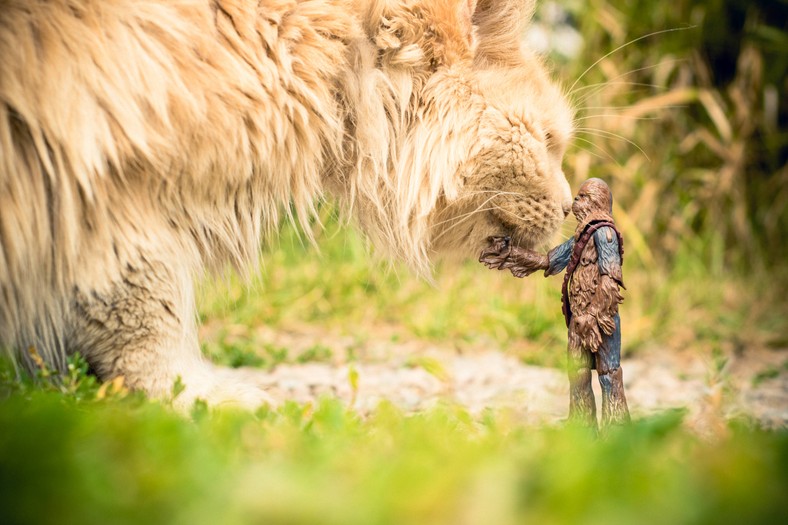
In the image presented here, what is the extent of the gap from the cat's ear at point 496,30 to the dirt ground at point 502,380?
114cm

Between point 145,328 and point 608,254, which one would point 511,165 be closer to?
point 608,254

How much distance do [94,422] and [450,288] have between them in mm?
3789

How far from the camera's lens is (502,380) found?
11.8ft

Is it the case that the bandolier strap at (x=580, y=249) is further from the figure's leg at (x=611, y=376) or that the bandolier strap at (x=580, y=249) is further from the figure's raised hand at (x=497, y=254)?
the figure's raised hand at (x=497, y=254)

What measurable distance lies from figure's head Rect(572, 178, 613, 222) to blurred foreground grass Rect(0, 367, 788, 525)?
2.47ft

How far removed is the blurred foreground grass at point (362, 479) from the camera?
1000 mm

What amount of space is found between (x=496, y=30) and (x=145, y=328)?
1.61 m

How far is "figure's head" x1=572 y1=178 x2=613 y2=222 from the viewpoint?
204 centimetres

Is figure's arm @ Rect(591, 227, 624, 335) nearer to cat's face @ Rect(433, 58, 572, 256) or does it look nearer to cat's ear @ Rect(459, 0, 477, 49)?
cat's face @ Rect(433, 58, 572, 256)

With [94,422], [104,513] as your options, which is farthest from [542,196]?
[104,513]

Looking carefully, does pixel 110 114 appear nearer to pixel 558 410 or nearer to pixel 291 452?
pixel 291 452

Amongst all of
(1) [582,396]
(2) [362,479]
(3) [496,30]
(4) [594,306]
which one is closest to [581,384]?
(1) [582,396]

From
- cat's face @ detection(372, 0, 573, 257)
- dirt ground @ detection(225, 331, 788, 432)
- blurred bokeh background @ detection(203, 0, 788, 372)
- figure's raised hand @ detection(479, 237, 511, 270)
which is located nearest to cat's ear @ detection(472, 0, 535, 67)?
cat's face @ detection(372, 0, 573, 257)

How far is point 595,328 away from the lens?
1951 millimetres
